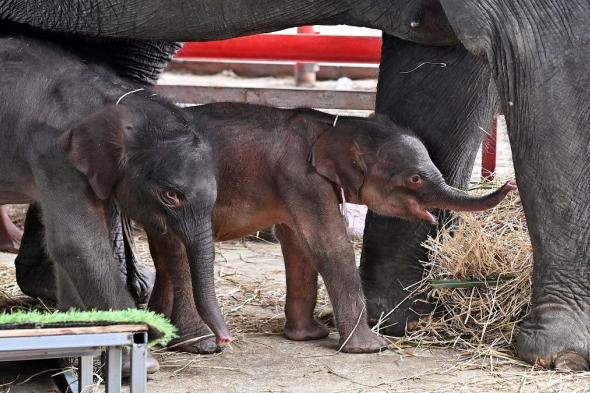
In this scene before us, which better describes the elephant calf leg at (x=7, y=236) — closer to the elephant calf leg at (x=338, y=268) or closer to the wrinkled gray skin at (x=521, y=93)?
the wrinkled gray skin at (x=521, y=93)

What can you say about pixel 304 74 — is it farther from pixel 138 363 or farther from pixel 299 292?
pixel 138 363

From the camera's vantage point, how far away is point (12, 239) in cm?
679

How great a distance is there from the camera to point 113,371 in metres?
3.64

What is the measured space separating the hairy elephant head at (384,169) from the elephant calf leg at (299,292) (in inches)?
12.6

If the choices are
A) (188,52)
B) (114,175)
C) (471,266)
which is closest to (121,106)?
(114,175)

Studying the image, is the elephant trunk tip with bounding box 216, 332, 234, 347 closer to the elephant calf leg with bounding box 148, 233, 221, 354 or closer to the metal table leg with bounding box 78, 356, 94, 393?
the metal table leg with bounding box 78, 356, 94, 393

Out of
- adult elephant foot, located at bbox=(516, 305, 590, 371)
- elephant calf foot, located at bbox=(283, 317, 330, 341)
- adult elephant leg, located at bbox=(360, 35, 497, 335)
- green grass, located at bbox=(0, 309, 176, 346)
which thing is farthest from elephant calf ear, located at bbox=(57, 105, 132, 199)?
adult elephant foot, located at bbox=(516, 305, 590, 371)

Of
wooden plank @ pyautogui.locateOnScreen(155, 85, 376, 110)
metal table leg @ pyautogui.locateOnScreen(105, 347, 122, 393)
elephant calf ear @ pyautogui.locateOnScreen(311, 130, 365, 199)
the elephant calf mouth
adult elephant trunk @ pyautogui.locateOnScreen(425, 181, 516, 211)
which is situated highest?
wooden plank @ pyautogui.locateOnScreen(155, 85, 376, 110)

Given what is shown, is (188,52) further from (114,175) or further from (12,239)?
(114,175)

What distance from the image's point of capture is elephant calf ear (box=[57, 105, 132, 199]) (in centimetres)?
419

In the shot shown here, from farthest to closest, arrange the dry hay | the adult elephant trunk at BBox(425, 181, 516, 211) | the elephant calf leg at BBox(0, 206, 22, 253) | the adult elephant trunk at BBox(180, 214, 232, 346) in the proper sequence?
the elephant calf leg at BBox(0, 206, 22, 253) < the dry hay < the adult elephant trunk at BBox(425, 181, 516, 211) < the adult elephant trunk at BBox(180, 214, 232, 346)

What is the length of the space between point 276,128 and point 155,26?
596 millimetres

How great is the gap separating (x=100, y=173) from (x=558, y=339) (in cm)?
156

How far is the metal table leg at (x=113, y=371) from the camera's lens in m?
3.62
